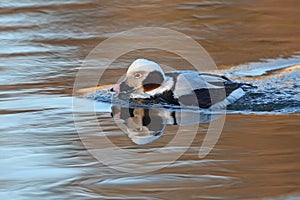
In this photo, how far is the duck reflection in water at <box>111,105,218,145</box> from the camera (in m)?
4.39

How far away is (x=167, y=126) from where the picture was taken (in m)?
4.59

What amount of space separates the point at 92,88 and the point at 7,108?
887 mm

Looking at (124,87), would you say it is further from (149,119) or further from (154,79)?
(149,119)

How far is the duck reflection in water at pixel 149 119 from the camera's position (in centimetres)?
439

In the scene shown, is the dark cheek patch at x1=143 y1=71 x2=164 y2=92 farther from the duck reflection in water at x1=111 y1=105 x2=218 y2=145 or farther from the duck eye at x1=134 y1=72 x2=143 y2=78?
the duck reflection in water at x1=111 y1=105 x2=218 y2=145

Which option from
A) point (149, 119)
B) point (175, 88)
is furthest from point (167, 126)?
point (175, 88)

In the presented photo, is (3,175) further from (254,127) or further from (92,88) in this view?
(92,88)

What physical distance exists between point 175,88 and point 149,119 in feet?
1.20

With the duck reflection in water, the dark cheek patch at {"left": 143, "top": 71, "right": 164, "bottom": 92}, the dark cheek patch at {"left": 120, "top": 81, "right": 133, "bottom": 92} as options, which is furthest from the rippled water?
the dark cheek patch at {"left": 143, "top": 71, "right": 164, "bottom": 92}

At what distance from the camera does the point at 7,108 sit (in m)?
5.08

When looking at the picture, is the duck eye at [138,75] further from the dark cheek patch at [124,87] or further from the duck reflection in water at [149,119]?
the duck reflection in water at [149,119]

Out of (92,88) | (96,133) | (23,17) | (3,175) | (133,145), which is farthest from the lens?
(23,17)

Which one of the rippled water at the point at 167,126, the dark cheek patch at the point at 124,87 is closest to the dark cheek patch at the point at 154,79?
the dark cheek patch at the point at 124,87

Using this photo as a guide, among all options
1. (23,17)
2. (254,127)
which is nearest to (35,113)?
(254,127)
